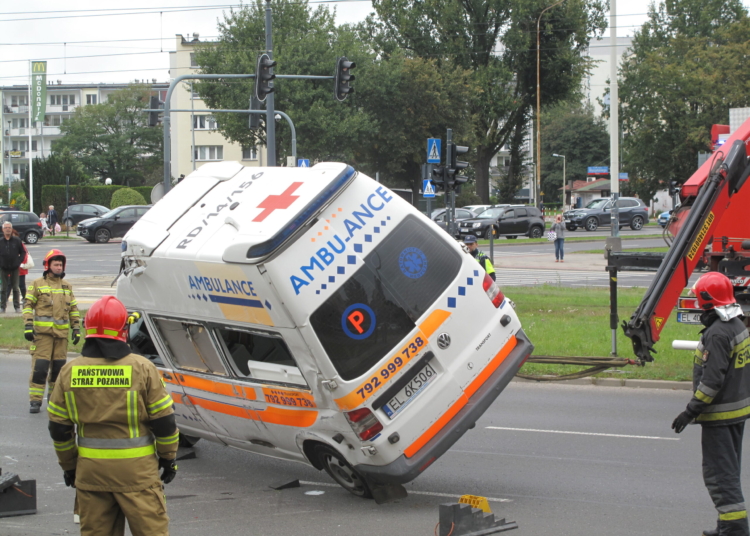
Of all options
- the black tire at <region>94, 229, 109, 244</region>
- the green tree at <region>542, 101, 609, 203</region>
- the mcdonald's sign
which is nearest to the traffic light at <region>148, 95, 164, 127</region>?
the black tire at <region>94, 229, 109, 244</region>

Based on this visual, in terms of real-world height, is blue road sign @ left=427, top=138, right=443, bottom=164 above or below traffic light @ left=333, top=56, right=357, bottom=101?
below

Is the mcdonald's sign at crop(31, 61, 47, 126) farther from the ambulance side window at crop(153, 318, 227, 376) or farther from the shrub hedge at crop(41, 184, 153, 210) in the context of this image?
the ambulance side window at crop(153, 318, 227, 376)

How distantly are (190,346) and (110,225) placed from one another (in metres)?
36.6

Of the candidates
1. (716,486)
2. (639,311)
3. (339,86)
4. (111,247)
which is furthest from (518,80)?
(716,486)

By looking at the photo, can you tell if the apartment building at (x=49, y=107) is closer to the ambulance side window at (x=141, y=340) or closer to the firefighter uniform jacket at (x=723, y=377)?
the ambulance side window at (x=141, y=340)

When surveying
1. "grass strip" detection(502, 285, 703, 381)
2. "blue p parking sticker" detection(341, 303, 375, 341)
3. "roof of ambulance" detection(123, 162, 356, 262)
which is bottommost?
"grass strip" detection(502, 285, 703, 381)

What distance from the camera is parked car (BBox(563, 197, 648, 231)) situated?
153 ft

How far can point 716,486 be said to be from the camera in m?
5.23

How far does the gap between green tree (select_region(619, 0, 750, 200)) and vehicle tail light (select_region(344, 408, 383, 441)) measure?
45.9 m

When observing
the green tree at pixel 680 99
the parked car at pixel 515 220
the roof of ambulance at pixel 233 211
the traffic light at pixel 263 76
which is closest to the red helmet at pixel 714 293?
the roof of ambulance at pixel 233 211

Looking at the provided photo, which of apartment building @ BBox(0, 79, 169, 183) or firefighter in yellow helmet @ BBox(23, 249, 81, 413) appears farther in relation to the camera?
apartment building @ BBox(0, 79, 169, 183)

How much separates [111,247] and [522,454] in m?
33.9

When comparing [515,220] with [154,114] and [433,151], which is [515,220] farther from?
[433,151]

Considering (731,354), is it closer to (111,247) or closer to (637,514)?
(637,514)
